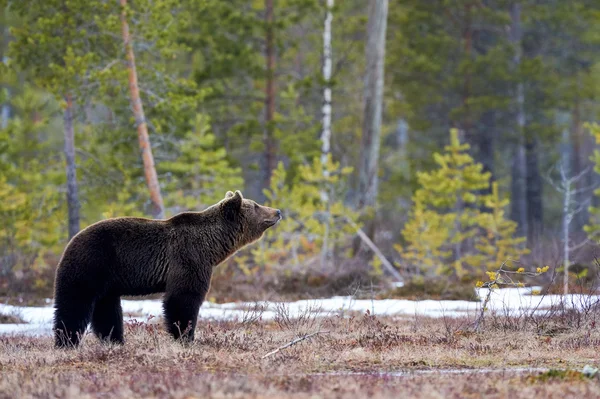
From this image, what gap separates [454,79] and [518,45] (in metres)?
4.39

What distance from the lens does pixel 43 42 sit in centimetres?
1944

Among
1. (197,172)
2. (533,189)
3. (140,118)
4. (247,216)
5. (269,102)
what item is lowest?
(247,216)

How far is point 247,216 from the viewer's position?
11844 millimetres

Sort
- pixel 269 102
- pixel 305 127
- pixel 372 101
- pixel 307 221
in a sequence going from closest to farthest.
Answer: pixel 372 101 → pixel 307 221 → pixel 269 102 → pixel 305 127

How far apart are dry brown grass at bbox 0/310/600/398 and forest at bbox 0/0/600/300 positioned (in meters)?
2.22

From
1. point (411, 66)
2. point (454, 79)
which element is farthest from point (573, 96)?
point (411, 66)

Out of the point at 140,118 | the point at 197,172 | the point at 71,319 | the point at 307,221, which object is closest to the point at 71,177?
the point at 140,118

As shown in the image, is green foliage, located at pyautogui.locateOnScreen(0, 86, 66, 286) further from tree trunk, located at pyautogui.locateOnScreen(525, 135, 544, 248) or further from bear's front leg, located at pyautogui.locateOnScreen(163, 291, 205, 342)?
tree trunk, located at pyautogui.locateOnScreen(525, 135, 544, 248)

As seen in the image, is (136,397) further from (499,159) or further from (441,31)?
(499,159)

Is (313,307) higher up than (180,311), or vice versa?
(180,311)

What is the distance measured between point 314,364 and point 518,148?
33.6 metres

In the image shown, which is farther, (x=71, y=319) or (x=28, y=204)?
(x=28, y=204)

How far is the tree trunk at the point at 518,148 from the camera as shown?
36.2m

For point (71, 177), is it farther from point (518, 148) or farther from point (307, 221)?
point (518, 148)
